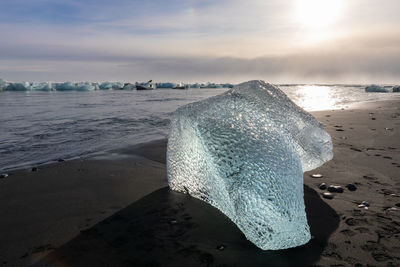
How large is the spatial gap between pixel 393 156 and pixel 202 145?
4.18 m

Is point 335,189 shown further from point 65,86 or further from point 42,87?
point 42,87

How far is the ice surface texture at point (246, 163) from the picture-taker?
8.16 feet

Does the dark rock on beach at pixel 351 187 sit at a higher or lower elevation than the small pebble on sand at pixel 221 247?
higher

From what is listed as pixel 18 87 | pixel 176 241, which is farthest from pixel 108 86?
pixel 176 241

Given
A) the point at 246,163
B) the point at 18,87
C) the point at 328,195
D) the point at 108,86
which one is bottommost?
the point at 328,195

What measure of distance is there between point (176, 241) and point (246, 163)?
94cm

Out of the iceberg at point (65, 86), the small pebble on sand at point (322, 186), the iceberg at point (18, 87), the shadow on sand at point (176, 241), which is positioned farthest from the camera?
the iceberg at point (65, 86)

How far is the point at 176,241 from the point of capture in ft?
8.63

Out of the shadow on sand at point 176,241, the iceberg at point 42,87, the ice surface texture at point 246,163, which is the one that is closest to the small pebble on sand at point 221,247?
the shadow on sand at point 176,241

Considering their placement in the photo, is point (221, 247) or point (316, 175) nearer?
point (221, 247)

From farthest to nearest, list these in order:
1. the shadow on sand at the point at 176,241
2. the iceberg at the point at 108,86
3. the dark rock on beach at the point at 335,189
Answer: the iceberg at the point at 108,86, the dark rock on beach at the point at 335,189, the shadow on sand at the point at 176,241

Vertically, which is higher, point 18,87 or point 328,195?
point 18,87

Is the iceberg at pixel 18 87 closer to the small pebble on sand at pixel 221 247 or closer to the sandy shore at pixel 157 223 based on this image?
the sandy shore at pixel 157 223

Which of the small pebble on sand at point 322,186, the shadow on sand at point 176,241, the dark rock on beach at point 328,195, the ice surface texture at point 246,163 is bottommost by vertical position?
the shadow on sand at point 176,241
